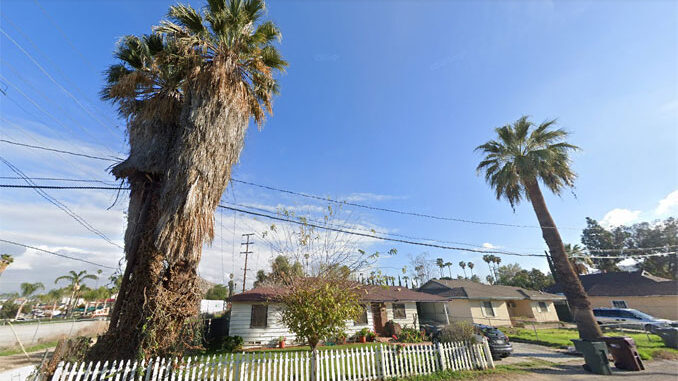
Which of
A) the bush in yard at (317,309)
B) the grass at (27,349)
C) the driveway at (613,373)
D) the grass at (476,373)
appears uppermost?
the bush in yard at (317,309)

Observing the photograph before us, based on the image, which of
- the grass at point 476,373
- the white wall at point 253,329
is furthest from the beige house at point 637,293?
the white wall at point 253,329

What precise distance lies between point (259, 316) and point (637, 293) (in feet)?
115

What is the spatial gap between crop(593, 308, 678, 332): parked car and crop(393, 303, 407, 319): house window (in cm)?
1446

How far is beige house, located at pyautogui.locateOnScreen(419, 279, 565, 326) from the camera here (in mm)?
23766

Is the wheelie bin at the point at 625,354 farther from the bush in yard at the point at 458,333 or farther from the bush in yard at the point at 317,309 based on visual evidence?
the bush in yard at the point at 317,309

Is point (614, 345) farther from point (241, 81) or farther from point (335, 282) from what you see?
point (241, 81)

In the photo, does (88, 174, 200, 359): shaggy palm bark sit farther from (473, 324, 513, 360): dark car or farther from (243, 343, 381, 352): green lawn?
(473, 324, 513, 360): dark car

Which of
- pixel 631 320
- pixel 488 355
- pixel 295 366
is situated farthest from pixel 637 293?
pixel 295 366

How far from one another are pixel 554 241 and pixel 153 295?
1846 cm

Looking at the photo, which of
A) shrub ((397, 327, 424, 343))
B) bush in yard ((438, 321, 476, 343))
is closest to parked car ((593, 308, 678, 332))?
shrub ((397, 327, 424, 343))

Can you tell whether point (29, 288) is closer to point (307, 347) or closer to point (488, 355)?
point (307, 347)

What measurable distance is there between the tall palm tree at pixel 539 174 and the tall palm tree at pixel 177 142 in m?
14.8

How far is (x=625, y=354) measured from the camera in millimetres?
9516

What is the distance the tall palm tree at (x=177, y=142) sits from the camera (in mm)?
6406
